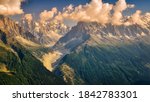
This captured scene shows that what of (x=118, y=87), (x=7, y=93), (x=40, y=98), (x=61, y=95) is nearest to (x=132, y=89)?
(x=118, y=87)

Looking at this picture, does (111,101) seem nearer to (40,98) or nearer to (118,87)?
(118,87)

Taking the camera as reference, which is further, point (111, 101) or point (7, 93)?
point (7, 93)

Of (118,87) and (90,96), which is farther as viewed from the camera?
(118,87)

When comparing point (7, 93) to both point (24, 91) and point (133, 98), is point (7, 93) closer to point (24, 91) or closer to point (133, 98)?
point (24, 91)

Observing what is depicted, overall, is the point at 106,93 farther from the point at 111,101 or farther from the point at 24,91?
the point at 24,91

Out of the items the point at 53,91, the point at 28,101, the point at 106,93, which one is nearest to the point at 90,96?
the point at 106,93

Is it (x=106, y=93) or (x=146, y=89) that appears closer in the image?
(x=106, y=93)

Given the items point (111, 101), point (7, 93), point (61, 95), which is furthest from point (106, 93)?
point (7, 93)
